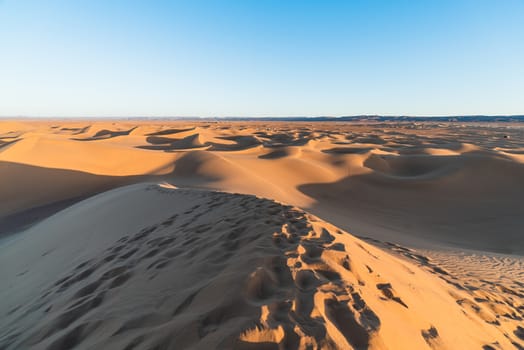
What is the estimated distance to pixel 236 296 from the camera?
7.60 feet

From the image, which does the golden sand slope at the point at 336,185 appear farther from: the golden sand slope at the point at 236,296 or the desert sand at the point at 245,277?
the golden sand slope at the point at 236,296

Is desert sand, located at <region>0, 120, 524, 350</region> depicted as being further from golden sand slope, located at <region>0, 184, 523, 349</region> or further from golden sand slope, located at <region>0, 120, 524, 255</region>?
golden sand slope, located at <region>0, 120, 524, 255</region>

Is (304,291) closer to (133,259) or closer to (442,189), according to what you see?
(133,259)

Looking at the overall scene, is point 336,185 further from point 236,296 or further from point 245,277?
point 236,296

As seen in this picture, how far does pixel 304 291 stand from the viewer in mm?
2400

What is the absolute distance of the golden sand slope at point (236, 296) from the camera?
2.07 metres

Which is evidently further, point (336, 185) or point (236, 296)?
point (336, 185)

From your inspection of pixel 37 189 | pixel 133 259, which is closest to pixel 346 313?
pixel 133 259

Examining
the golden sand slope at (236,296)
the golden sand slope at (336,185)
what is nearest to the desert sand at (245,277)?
the golden sand slope at (236,296)

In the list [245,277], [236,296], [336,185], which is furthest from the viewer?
[336,185]

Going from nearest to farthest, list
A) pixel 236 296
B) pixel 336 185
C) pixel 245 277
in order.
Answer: pixel 236 296
pixel 245 277
pixel 336 185

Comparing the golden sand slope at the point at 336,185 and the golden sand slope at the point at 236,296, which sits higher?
the golden sand slope at the point at 236,296

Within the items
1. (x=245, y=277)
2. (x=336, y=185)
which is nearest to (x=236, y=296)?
(x=245, y=277)

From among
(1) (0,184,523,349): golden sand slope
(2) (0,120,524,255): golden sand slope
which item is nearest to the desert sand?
(1) (0,184,523,349): golden sand slope
